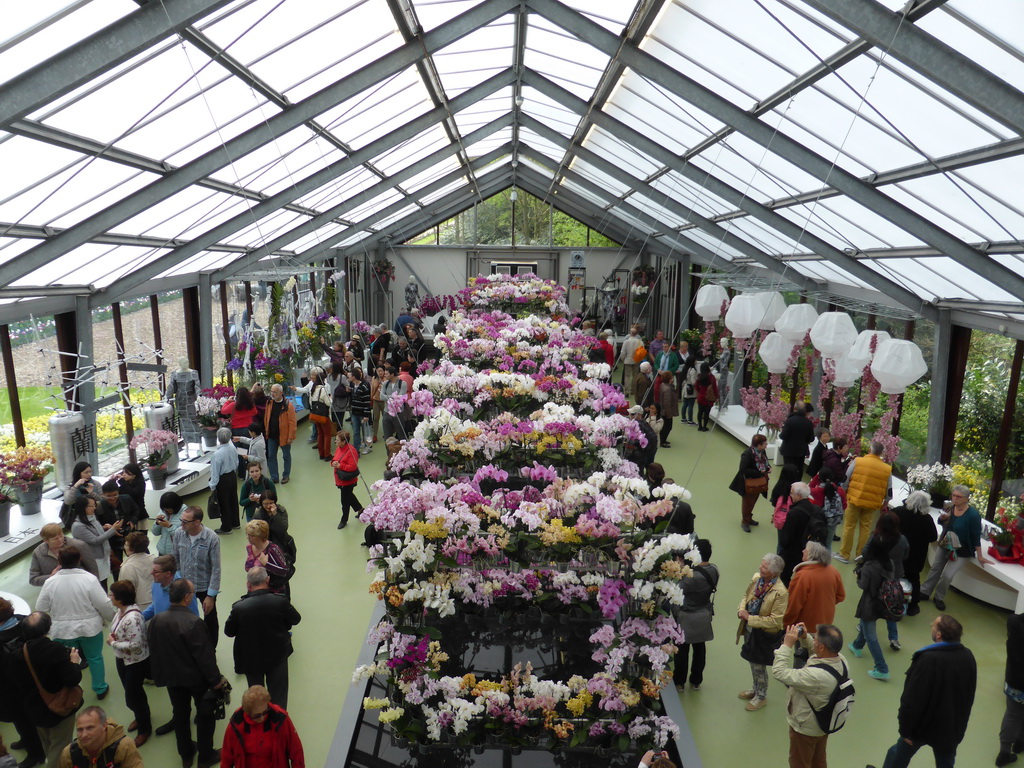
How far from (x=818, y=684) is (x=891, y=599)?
2.06 meters

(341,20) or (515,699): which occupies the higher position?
(341,20)

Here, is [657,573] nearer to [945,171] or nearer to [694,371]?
[945,171]

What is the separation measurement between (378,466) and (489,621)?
6582mm

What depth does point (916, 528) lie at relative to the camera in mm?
6387

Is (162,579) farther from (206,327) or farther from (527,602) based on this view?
(206,327)

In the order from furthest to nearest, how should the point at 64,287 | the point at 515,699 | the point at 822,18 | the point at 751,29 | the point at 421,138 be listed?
the point at 421,138
the point at 64,287
the point at 751,29
the point at 822,18
the point at 515,699

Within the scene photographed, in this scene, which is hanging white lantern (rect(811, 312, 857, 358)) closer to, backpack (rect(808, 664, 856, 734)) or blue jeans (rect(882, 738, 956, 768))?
blue jeans (rect(882, 738, 956, 768))

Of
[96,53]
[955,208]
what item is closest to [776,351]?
[955,208]

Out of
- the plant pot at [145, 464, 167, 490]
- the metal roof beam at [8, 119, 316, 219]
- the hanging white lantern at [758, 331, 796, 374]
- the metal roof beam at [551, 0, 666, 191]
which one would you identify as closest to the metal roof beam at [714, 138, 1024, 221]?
the metal roof beam at [551, 0, 666, 191]

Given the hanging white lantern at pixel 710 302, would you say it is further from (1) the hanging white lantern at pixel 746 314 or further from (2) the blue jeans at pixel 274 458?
(2) the blue jeans at pixel 274 458

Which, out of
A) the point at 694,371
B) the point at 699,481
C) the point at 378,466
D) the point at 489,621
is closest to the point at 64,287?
the point at 378,466

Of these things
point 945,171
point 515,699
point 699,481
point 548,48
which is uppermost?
point 548,48

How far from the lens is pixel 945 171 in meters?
5.09

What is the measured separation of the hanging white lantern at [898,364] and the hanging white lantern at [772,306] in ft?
7.16
